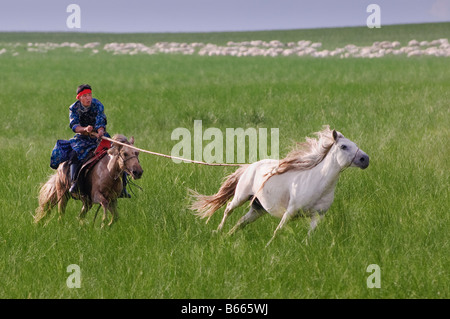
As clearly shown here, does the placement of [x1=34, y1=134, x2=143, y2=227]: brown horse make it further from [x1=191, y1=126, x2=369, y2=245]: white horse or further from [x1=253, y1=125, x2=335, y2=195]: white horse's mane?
[x1=253, y1=125, x2=335, y2=195]: white horse's mane

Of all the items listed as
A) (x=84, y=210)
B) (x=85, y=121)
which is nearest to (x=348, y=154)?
(x=85, y=121)

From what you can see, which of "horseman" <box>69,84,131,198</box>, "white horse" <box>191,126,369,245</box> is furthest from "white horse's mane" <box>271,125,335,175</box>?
"horseman" <box>69,84,131,198</box>

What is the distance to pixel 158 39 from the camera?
72.1 metres

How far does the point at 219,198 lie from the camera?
6.32 m

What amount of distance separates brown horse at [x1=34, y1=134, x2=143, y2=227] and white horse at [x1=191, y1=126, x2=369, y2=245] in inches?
39.9

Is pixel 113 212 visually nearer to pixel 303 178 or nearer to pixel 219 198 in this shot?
pixel 219 198

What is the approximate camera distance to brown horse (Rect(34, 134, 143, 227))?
5.70m

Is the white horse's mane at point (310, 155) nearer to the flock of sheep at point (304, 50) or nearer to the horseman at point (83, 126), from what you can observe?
the horseman at point (83, 126)

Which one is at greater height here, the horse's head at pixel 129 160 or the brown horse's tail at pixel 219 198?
the horse's head at pixel 129 160

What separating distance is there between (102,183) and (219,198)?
1.10 metres

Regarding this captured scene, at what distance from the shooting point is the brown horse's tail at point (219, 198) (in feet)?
20.4

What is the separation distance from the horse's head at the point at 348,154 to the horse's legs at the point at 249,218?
0.99m

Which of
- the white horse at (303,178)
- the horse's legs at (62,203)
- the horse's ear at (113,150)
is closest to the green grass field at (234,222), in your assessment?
the horse's legs at (62,203)

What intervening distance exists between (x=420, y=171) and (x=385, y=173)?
0.46 m
